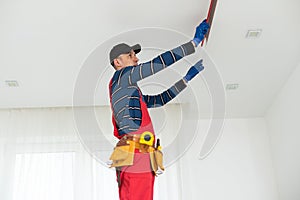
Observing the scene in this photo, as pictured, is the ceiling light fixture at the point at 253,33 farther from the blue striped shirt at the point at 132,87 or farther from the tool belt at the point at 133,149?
the tool belt at the point at 133,149

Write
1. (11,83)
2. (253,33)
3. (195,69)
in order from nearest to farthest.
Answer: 1. (195,69)
2. (253,33)
3. (11,83)

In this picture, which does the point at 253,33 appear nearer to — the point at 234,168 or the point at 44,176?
the point at 234,168

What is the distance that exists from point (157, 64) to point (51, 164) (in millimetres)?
2288

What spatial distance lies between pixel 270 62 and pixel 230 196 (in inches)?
53.7

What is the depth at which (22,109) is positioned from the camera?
415 cm

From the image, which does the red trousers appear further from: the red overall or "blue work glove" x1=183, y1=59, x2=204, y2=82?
"blue work glove" x1=183, y1=59, x2=204, y2=82

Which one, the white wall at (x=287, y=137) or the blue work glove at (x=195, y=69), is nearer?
the blue work glove at (x=195, y=69)

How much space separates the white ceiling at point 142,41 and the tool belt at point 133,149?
1.00 meters

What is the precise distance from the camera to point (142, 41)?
3.09 m

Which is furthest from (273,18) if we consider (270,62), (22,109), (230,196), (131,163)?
(22,109)

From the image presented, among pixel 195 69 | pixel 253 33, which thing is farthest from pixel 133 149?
pixel 253 33

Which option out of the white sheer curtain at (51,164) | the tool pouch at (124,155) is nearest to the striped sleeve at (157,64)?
the tool pouch at (124,155)

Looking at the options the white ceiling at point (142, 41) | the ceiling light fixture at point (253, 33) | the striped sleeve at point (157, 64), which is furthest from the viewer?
the ceiling light fixture at point (253, 33)

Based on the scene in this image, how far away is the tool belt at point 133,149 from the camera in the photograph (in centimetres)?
209
